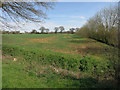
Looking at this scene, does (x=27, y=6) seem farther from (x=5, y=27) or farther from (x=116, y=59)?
(x=116, y=59)

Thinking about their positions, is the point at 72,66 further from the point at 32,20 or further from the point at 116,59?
the point at 32,20

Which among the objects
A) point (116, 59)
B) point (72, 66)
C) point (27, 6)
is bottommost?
point (72, 66)

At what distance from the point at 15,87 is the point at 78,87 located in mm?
2096

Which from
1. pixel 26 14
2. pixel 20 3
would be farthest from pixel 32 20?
pixel 20 3

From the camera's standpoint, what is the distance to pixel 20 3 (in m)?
6.23

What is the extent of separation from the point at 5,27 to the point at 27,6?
6.43 feet

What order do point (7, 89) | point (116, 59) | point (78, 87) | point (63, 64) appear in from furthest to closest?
point (63, 64) → point (116, 59) → point (78, 87) → point (7, 89)

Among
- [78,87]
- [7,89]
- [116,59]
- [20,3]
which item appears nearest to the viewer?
[7,89]

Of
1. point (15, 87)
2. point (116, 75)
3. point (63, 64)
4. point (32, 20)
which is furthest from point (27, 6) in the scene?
point (116, 75)

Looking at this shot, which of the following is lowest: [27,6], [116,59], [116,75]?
[116,75]

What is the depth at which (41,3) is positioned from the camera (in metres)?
6.46

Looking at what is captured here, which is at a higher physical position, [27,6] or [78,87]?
[27,6]

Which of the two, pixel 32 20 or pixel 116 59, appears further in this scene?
pixel 32 20

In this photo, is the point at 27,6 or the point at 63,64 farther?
the point at 63,64
